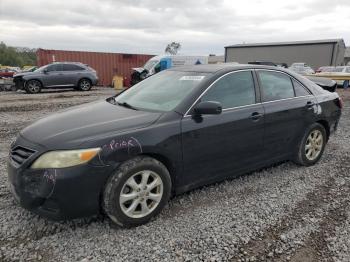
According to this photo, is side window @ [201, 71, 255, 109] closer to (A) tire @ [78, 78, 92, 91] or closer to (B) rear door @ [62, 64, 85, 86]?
(B) rear door @ [62, 64, 85, 86]

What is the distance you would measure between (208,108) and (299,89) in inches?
79.0

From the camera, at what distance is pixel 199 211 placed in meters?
3.41

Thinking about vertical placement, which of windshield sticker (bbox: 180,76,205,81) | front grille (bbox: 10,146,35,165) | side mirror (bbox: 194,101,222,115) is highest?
windshield sticker (bbox: 180,76,205,81)

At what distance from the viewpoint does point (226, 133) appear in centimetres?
356

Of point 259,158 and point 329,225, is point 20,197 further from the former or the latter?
point 329,225

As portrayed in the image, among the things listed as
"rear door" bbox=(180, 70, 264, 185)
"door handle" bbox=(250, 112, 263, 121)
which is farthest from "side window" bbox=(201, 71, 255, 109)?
"door handle" bbox=(250, 112, 263, 121)

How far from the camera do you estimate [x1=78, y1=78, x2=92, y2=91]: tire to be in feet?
55.4

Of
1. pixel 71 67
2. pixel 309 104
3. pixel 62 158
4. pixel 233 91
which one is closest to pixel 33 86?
pixel 71 67

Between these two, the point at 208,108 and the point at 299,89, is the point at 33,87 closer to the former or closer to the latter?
the point at 299,89

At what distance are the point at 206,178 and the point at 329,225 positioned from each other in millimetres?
1334

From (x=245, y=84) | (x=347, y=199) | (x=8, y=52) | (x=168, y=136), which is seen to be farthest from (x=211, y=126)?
(x=8, y=52)

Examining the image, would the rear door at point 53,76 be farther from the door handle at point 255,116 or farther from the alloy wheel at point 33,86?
the door handle at point 255,116

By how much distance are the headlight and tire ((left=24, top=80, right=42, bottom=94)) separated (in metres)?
14.3

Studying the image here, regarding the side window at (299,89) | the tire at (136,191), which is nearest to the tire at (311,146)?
the side window at (299,89)
